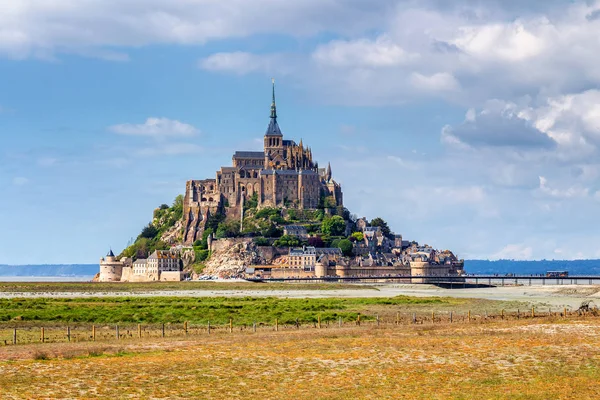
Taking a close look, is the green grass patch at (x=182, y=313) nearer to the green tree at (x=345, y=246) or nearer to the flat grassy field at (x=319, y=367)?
the flat grassy field at (x=319, y=367)

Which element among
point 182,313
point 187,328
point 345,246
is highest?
point 345,246

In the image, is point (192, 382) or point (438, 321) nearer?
point (192, 382)

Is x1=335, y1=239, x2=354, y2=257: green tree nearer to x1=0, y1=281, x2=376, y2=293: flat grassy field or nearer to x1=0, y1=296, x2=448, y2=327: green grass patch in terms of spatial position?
x1=0, y1=281, x2=376, y2=293: flat grassy field

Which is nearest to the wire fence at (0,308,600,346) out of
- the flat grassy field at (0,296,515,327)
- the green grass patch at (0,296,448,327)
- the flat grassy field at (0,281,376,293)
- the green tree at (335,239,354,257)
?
the green grass patch at (0,296,448,327)

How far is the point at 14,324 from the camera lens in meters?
58.9

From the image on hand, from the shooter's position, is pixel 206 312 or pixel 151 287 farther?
pixel 151 287

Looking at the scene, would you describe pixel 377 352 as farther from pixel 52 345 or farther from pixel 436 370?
pixel 52 345

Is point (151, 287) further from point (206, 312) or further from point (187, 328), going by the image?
point (187, 328)

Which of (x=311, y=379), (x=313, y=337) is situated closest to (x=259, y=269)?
(x=313, y=337)

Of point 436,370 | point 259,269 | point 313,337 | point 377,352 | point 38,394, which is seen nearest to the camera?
point 38,394

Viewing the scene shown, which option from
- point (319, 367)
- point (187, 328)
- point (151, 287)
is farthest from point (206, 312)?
point (151, 287)

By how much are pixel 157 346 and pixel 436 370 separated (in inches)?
560

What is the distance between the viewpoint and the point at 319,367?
1430 inches

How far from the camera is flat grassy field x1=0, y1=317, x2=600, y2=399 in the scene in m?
31.3
